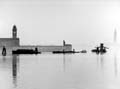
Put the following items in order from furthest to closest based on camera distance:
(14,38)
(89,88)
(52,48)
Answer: (52,48)
(14,38)
(89,88)

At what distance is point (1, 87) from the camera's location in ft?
24.7

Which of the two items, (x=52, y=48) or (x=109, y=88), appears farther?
(x=52, y=48)

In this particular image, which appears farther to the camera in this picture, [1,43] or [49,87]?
[1,43]

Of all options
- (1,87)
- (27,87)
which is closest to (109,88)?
(27,87)

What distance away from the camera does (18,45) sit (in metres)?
53.8

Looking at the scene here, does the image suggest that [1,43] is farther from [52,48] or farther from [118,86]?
[118,86]

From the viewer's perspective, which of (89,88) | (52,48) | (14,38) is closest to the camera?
(89,88)

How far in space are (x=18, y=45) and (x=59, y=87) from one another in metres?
47.0

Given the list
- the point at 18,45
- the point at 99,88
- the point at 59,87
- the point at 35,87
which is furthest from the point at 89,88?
the point at 18,45

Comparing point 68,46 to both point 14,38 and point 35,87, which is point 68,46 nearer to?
point 14,38

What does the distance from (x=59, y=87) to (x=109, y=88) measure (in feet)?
4.37

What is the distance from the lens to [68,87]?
7484 mm

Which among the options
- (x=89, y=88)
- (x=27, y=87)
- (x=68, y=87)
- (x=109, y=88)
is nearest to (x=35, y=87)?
(x=27, y=87)

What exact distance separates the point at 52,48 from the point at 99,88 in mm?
51857
